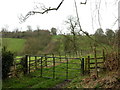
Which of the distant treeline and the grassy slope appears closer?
the distant treeline

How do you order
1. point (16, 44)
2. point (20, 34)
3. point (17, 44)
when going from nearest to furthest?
1. point (20, 34)
2. point (16, 44)
3. point (17, 44)

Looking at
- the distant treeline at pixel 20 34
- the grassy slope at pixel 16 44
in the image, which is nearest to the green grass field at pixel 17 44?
the grassy slope at pixel 16 44

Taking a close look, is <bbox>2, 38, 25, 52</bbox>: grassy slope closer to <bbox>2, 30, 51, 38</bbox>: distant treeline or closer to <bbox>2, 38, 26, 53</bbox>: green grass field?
<bbox>2, 38, 26, 53</bbox>: green grass field

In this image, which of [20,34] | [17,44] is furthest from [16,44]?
[20,34]

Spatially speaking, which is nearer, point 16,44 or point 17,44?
point 16,44

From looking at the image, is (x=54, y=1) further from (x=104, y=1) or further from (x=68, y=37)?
(x=68, y=37)

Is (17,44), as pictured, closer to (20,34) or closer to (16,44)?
(16,44)

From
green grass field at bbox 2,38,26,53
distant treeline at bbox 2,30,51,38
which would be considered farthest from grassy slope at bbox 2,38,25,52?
distant treeline at bbox 2,30,51,38

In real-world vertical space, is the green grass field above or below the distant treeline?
below

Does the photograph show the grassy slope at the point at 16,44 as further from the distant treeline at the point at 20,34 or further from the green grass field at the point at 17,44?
the distant treeline at the point at 20,34

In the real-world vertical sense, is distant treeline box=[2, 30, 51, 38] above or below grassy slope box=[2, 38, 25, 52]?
above

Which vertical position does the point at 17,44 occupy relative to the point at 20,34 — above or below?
below

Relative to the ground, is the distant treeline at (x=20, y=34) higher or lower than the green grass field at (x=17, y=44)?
higher

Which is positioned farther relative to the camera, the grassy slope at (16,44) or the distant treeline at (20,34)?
the grassy slope at (16,44)
